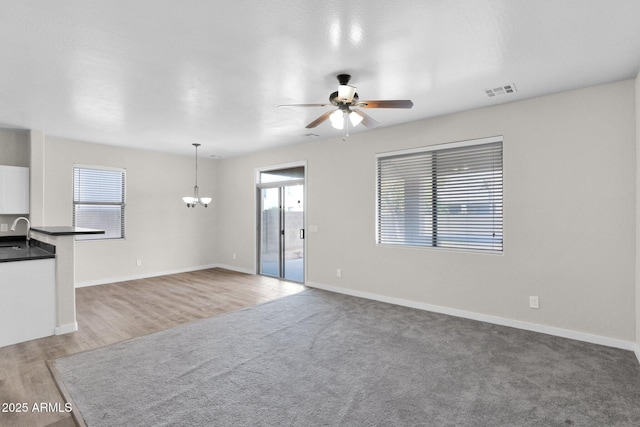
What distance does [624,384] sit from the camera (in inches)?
99.5

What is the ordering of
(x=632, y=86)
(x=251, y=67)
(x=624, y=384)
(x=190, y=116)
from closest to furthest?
Result: (x=624, y=384), (x=251, y=67), (x=632, y=86), (x=190, y=116)

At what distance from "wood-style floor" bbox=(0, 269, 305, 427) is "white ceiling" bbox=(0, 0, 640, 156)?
A: 2618mm

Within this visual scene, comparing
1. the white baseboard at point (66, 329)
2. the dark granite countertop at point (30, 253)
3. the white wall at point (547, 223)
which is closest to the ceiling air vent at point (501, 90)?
the white wall at point (547, 223)

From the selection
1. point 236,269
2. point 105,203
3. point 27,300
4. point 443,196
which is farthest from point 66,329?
point 443,196

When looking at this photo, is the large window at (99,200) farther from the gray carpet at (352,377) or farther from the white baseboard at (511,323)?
the white baseboard at (511,323)

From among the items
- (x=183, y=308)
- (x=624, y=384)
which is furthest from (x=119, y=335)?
(x=624, y=384)

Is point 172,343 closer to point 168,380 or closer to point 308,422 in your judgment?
point 168,380

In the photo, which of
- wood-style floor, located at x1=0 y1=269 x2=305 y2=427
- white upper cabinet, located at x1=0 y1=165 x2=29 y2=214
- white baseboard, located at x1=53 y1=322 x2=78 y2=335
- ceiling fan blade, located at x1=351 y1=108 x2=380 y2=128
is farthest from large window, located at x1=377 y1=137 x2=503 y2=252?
white upper cabinet, located at x1=0 y1=165 x2=29 y2=214

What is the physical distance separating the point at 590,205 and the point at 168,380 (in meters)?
4.27

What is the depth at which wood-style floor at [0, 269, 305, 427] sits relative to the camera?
2428 mm

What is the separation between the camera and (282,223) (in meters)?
6.56

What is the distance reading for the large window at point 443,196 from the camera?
13.0 feet

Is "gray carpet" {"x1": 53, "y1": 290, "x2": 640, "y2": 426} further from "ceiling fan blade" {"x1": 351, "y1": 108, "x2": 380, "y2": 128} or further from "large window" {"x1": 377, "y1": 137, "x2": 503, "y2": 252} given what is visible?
"ceiling fan blade" {"x1": 351, "y1": 108, "x2": 380, "y2": 128}

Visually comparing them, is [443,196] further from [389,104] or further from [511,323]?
[389,104]
